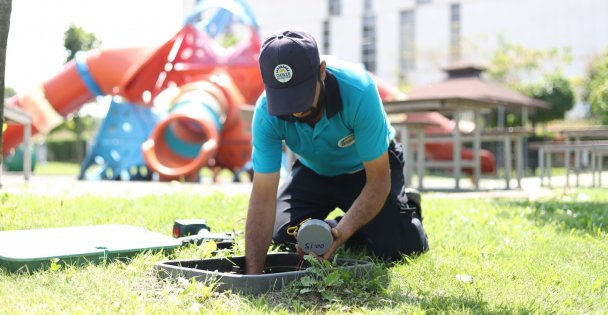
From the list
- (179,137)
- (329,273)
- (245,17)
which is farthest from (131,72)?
(329,273)

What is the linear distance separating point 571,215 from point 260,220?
10.3 ft

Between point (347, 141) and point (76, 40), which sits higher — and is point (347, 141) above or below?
below

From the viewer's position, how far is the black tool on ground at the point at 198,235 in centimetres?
344

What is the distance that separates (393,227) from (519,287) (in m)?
0.83

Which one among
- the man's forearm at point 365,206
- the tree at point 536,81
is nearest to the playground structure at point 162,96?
the man's forearm at point 365,206

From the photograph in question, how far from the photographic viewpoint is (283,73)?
2.54m

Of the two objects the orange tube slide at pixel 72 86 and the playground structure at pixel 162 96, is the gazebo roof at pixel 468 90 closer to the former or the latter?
the playground structure at pixel 162 96

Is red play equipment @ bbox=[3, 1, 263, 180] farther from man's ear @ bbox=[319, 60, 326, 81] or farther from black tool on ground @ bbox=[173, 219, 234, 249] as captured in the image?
man's ear @ bbox=[319, 60, 326, 81]

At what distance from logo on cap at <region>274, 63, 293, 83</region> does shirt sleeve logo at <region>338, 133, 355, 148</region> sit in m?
0.68

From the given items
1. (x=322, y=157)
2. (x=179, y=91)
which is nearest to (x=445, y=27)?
(x=179, y=91)

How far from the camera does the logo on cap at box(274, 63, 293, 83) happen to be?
254 cm

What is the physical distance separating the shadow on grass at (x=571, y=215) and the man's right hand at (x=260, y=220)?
233 cm

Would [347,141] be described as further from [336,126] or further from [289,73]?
[289,73]

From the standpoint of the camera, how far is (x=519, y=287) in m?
2.72
